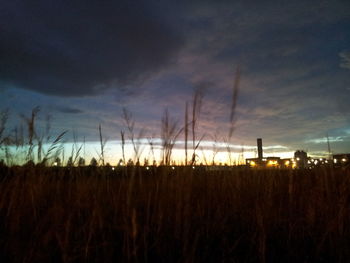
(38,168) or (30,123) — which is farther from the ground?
(30,123)

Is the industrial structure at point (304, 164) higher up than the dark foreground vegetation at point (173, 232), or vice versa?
the industrial structure at point (304, 164)

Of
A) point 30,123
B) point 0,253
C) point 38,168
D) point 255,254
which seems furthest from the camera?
point 38,168

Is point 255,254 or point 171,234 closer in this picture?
point 255,254

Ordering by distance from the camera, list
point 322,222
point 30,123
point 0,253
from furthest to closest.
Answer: point 30,123 < point 322,222 < point 0,253

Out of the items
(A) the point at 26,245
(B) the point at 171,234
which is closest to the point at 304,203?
(B) the point at 171,234

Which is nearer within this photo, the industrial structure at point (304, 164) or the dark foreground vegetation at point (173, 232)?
the dark foreground vegetation at point (173, 232)

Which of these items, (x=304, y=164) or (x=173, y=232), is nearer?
(x=173, y=232)

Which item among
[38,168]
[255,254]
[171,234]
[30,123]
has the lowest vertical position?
[255,254]

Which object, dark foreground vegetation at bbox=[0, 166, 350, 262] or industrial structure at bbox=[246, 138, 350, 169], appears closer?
dark foreground vegetation at bbox=[0, 166, 350, 262]

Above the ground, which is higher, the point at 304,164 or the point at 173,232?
the point at 304,164

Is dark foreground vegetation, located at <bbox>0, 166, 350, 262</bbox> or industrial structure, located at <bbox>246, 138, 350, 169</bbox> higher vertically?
industrial structure, located at <bbox>246, 138, 350, 169</bbox>

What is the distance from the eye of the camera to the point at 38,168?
2850 mm

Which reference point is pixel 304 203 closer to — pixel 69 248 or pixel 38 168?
pixel 69 248

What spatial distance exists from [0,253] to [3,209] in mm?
929
